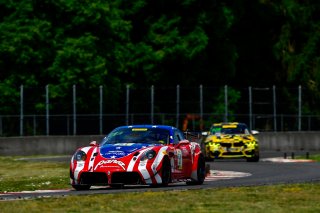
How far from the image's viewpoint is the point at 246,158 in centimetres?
3906

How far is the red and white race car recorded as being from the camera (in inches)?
831

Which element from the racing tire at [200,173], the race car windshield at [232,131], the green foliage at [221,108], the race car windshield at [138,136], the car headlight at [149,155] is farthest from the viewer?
the green foliage at [221,108]

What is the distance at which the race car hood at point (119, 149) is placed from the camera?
2127 centimetres

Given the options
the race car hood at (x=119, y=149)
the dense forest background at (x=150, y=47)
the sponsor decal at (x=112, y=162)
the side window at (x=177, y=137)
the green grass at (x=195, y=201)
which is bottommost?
the green grass at (x=195, y=201)

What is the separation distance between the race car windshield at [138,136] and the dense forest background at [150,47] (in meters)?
21.9

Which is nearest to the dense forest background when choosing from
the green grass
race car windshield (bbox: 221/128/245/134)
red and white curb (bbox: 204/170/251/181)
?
race car windshield (bbox: 221/128/245/134)

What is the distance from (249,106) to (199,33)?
348 inches

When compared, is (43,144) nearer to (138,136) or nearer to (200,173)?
(200,173)

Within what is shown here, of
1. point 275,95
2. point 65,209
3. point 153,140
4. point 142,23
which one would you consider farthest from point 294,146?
point 65,209

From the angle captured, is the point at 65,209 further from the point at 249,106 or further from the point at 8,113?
the point at 249,106

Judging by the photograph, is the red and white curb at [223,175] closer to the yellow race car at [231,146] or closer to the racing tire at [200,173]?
the racing tire at [200,173]

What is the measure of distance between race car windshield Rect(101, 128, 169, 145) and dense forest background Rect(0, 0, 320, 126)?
21.9m

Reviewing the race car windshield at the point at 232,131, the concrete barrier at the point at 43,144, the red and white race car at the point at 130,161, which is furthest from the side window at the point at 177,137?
the concrete barrier at the point at 43,144

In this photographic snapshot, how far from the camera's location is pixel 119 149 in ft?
70.2
